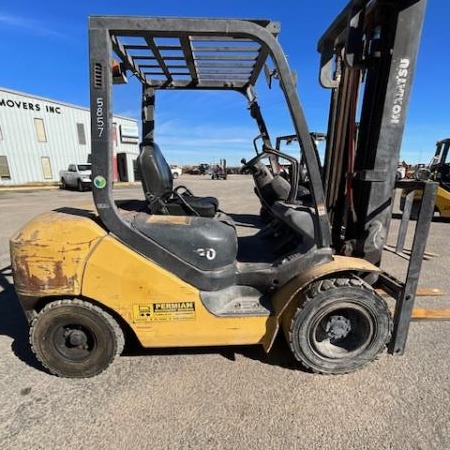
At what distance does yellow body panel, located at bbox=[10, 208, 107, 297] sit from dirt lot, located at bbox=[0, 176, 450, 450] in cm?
84

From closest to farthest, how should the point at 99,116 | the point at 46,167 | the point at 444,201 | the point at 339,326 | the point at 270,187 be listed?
the point at 99,116 → the point at 339,326 → the point at 270,187 → the point at 444,201 → the point at 46,167

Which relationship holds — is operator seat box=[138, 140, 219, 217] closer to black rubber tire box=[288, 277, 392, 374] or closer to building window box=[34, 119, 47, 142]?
black rubber tire box=[288, 277, 392, 374]

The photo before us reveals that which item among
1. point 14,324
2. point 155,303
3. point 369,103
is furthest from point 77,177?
point 369,103

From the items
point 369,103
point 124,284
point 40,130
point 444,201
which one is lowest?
point 444,201

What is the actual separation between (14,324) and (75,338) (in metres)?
1.54

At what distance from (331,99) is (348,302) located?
3282mm

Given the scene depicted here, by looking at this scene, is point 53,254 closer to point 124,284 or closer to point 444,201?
point 124,284

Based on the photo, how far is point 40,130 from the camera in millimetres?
27500

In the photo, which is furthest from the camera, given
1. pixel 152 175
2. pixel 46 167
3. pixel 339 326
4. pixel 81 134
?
pixel 81 134

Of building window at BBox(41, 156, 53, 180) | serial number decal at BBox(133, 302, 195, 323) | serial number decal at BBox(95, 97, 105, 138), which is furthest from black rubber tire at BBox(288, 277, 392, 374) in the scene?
building window at BBox(41, 156, 53, 180)

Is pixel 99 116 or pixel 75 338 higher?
pixel 99 116

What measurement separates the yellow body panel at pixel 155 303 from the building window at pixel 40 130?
2967 cm

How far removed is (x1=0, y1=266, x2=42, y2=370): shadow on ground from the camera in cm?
318

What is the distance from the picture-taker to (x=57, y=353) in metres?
2.83
